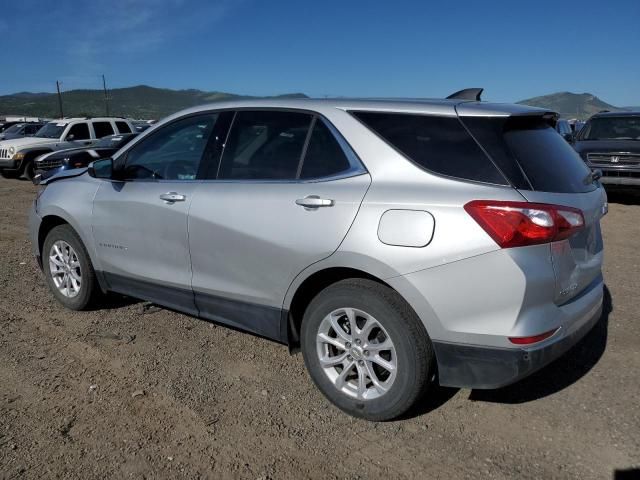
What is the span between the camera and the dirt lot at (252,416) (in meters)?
2.70

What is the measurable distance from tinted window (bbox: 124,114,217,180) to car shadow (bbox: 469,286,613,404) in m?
2.41

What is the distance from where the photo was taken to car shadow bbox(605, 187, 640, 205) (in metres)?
10.4

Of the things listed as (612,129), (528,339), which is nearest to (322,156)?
(528,339)

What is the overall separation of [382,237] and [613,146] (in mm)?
9588

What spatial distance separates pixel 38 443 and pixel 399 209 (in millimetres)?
2208

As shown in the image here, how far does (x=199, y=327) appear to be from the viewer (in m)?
4.45

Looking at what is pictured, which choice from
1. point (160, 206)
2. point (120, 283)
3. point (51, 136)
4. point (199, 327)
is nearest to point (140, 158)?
point (160, 206)

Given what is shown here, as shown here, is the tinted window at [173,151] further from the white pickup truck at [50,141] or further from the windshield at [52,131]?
the windshield at [52,131]

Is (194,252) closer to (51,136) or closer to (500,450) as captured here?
(500,450)

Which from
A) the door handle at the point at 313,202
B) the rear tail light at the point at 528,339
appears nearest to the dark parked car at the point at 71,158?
the door handle at the point at 313,202

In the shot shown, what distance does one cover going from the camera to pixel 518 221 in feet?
8.32

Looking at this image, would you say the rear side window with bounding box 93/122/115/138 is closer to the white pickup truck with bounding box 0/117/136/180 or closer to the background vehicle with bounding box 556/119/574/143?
the white pickup truck with bounding box 0/117/136/180

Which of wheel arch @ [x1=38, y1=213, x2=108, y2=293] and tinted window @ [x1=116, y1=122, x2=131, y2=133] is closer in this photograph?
wheel arch @ [x1=38, y1=213, x2=108, y2=293]

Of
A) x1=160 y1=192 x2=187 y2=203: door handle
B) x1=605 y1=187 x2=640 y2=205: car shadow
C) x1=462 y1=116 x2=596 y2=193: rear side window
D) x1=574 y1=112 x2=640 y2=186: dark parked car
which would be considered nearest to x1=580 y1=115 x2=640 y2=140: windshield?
x1=574 y1=112 x2=640 y2=186: dark parked car
